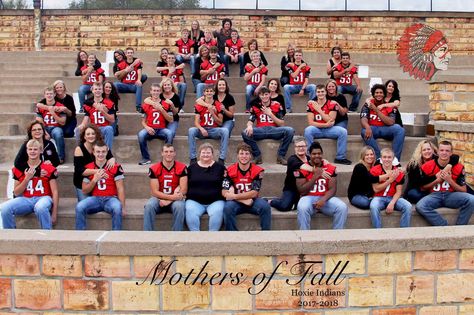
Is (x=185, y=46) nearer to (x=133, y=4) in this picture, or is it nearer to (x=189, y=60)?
(x=189, y=60)

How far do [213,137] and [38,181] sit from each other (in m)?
2.56

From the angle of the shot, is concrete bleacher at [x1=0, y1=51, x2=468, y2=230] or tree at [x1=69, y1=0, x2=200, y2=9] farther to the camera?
tree at [x1=69, y1=0, x2=200, y2=9]

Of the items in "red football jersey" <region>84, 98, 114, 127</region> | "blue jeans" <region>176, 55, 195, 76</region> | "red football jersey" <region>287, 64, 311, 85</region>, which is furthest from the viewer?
"blue jeans" <region>176, 55, 195, 76</region>

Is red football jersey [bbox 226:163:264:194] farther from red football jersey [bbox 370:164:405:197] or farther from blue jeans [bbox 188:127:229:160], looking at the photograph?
blue jeans [bbox 188:127:229:160]

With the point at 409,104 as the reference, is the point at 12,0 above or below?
above

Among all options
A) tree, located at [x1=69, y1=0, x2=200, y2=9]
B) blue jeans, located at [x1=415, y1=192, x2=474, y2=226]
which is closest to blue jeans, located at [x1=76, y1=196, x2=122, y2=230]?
blue jeans, located at [x1=415, y1=192, x2=474, y2=226]

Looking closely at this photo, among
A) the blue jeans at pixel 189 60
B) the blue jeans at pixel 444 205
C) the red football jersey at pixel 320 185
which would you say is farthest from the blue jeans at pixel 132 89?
the blue jeans at pixel 444 205

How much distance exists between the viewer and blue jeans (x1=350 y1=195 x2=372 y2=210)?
246 inches

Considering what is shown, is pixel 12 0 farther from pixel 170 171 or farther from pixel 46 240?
pixel 46 240

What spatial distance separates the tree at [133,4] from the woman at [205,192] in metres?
10.3

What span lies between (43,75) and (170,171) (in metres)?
6.95

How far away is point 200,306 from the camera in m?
4.13

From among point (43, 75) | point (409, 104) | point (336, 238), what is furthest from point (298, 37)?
point (336, 238)

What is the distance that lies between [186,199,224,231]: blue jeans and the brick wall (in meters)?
1.71
